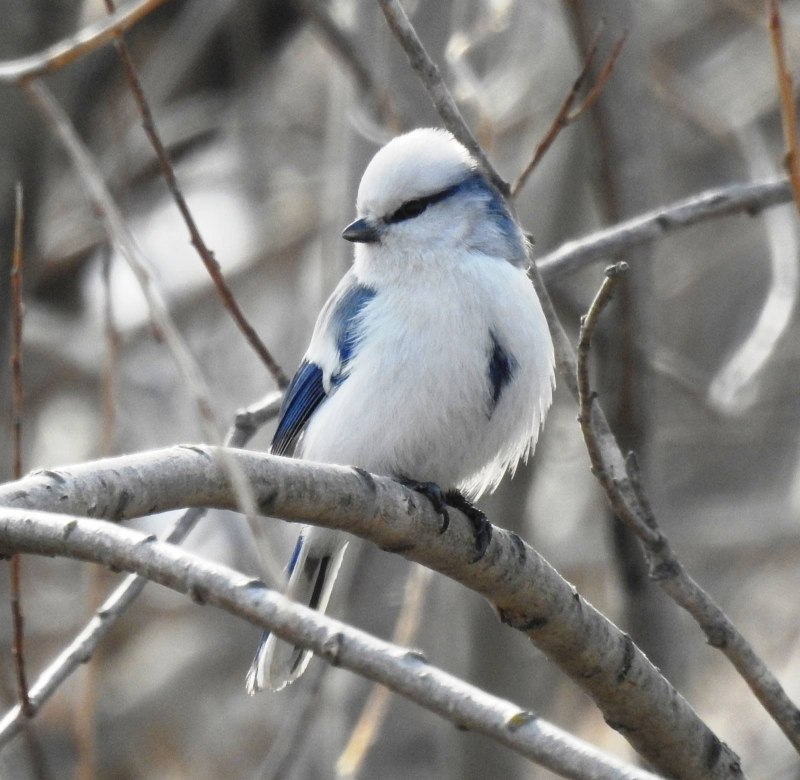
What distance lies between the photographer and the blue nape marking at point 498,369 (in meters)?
3.32

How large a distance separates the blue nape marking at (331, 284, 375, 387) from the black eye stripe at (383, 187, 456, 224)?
0.21 metres

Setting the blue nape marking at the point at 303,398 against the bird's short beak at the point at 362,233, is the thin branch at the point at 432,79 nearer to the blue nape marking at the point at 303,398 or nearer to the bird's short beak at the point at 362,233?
the bird's short beak at the point at 362,233

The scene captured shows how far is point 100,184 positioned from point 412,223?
947mm

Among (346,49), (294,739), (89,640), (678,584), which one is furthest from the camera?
(346,49)

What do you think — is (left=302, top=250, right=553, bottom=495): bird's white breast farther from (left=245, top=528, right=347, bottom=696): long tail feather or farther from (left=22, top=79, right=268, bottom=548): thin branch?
(left=22, top=79, right=268, bottom=548): thin branch

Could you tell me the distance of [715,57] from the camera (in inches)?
357

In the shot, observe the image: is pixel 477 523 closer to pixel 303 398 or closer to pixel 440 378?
pixel 440 378

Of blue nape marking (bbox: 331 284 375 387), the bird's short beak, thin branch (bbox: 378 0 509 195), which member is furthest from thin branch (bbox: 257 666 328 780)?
thin branch (bbox: 378 0 509 195)

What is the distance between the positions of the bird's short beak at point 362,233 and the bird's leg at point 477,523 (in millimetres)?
784

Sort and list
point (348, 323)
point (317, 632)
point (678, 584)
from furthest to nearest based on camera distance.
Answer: point (348, 323)
point (678, 584)
point (317, 632)

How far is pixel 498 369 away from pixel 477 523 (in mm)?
533

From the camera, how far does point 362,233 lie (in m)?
3.59

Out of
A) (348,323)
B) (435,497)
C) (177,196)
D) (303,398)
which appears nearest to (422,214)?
(348,323)

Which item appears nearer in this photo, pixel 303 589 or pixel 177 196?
pixel 177 196
